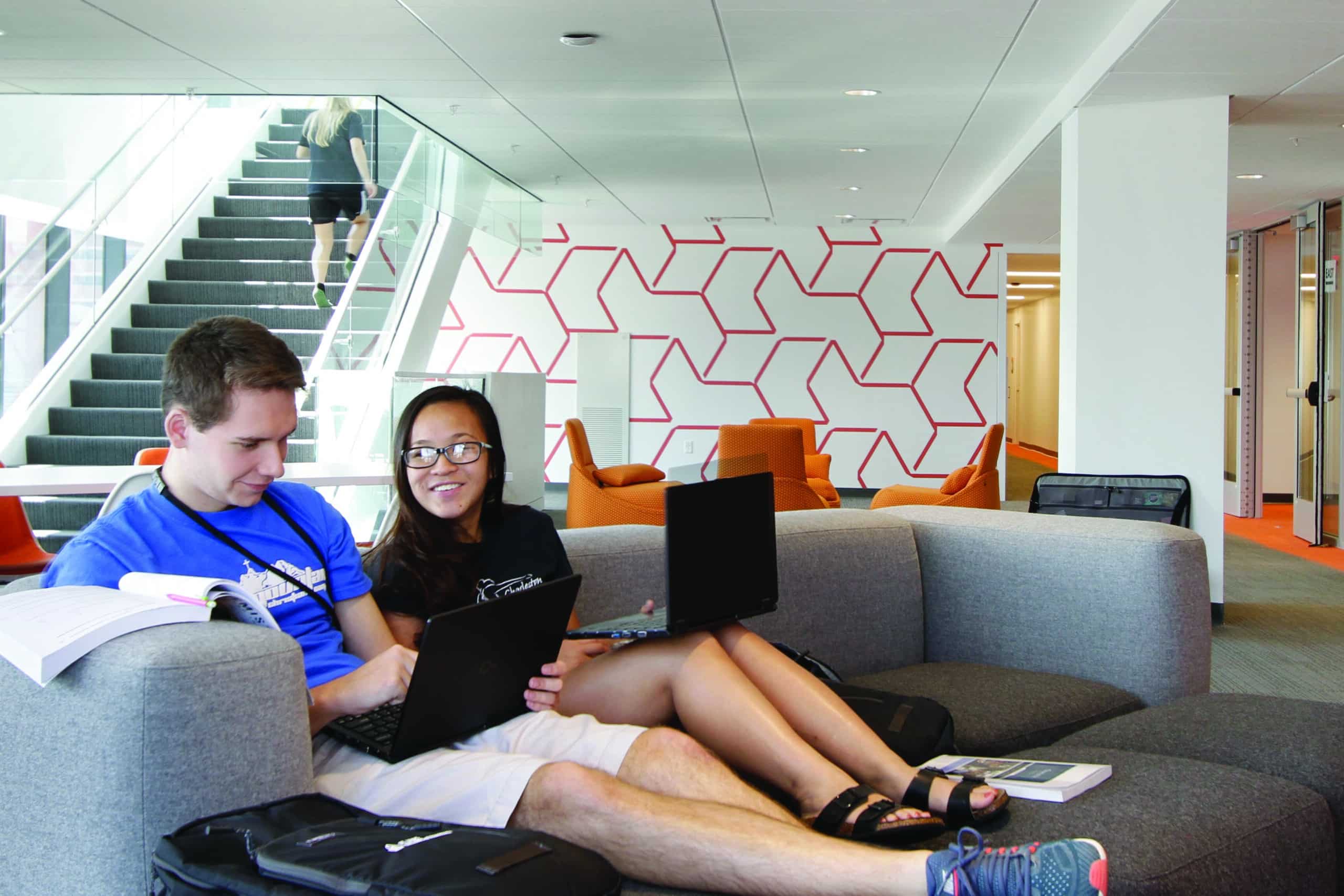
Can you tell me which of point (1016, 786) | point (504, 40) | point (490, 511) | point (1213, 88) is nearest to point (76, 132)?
point (504, 40)

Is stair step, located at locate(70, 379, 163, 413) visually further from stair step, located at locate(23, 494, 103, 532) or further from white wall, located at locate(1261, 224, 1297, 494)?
white wall, located at locate(1261, 224, 1297, 494)

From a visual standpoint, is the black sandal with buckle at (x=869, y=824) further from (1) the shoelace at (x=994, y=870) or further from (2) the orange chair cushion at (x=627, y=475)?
(2) the orange chair cushion at (x=627, y=475)

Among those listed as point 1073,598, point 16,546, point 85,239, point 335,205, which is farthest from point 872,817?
point 85,239

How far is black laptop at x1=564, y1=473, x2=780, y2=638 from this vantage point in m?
2.04

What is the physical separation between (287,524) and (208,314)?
583 centimetres

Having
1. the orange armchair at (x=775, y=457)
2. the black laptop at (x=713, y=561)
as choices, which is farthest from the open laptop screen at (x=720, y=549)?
the orange armchair at (x=775, y=457)

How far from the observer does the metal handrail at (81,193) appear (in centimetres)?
615

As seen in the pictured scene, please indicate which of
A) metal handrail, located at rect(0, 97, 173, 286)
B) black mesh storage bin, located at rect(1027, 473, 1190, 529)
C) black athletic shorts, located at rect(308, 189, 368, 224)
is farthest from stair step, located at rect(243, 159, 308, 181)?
black mesh storage bin, located at rect(1027, 473, 1190, 529)

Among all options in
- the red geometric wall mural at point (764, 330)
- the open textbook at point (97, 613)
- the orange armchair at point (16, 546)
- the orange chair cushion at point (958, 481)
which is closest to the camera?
the open textbook at point (97, 613)

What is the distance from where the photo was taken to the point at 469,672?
1776 mm

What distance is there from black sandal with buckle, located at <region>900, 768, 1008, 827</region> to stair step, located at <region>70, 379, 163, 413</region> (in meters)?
5.85

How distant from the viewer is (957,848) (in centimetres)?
146

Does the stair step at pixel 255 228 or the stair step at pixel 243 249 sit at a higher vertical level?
the stair step at pixel 255 228

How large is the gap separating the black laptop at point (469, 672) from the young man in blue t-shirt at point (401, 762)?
30mm
